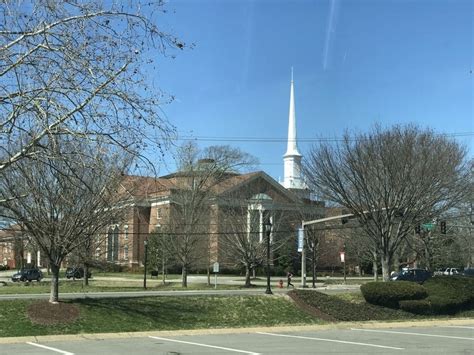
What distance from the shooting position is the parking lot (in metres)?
14.5

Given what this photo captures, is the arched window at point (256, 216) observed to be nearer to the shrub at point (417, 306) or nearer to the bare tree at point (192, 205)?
the bare tree at point (192, 205)

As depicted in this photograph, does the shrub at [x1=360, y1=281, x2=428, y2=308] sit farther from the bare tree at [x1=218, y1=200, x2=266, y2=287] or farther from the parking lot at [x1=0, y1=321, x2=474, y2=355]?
the bare tree at [x1=218, y1=200, x2=266, y2=287]

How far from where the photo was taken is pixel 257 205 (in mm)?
54344

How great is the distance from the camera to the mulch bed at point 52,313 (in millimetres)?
19312

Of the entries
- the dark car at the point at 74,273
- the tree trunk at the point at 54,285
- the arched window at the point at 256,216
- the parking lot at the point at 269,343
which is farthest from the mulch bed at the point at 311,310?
the dark car at the point at 74,273

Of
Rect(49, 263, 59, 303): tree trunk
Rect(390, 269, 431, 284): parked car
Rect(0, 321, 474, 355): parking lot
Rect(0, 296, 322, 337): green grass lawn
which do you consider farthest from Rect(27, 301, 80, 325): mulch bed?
Rect(390, 269, 431, 284): parked car

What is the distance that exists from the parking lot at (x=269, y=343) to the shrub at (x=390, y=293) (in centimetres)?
510

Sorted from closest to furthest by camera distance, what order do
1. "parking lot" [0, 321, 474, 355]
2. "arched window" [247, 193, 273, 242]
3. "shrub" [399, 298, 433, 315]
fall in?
"parking lot" [0, 321, 474, 355] < "shrub" [399, 298, 433, 315] < "arched window" [247, 193, 273, 242]

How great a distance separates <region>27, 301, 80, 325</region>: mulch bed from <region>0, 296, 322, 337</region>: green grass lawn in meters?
0.22

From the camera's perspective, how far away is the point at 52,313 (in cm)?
1991

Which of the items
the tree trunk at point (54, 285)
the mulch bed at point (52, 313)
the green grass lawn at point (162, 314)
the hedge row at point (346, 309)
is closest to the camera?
the green grass lawn at point (162, 314)

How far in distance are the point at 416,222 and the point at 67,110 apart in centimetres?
2390

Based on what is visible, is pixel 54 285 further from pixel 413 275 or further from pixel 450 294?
pixel 413 275

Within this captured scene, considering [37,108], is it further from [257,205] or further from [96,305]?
[257,205]
